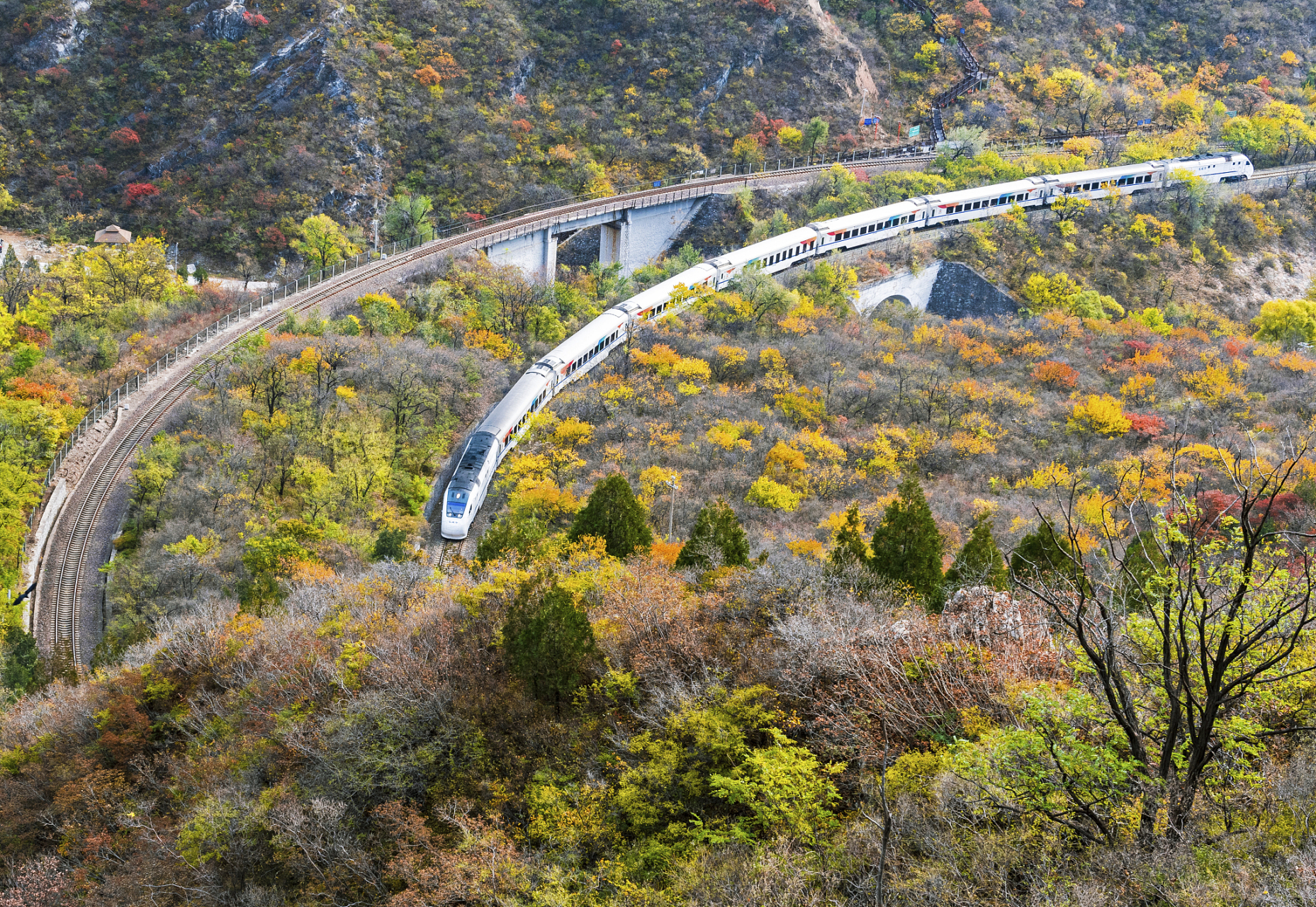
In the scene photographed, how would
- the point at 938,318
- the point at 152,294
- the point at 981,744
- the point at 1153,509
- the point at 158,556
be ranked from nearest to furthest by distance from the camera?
the point at 981,744 < the point at 158,556 < the point at 1153,509 < the point at 152,294 < the point at 938,318

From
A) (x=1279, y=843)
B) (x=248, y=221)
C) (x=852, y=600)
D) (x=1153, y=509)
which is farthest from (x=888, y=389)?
(x=248, y=221)

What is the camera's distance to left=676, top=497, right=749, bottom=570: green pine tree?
30203mm

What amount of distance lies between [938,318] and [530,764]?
59.7 metres

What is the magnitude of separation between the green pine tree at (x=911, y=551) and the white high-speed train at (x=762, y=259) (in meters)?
20.6

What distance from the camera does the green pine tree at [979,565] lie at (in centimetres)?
2802

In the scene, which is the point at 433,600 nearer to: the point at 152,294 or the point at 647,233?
the point at 152,294

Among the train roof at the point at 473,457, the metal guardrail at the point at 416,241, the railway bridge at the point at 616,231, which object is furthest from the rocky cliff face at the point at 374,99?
the train roof at the point at 473,457

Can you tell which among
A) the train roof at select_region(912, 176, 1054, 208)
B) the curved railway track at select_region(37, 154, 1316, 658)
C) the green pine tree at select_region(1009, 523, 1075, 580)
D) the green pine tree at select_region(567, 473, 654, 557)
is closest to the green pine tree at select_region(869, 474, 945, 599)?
the green pine tree at select_region(1009, 523, 1075, 580)

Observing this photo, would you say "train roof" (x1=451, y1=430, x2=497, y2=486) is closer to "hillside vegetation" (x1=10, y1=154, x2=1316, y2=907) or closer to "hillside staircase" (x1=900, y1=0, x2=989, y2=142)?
"hillside vegetation" (x1=10, y1=154, x2=1316, y2=907)

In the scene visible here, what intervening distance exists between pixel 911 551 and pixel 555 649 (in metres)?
11.7

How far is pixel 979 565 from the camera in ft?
93.9

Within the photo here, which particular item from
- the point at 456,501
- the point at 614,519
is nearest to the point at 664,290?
the point at 456,501

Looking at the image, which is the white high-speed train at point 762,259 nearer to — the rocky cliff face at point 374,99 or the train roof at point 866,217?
the train roof at point 866,217

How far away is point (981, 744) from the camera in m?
15.8
